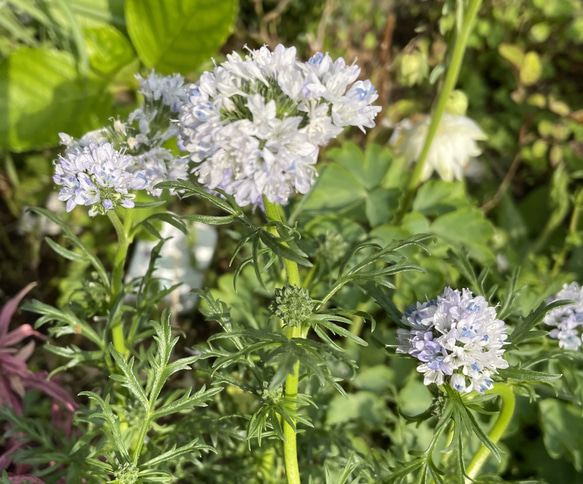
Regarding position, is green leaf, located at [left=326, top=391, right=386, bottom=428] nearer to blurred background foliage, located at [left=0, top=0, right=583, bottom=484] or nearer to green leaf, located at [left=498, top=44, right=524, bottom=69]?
blurred background foliage, located at [left=0, top=0, right=583, bottom=484]

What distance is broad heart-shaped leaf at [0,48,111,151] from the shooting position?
172 centimetres

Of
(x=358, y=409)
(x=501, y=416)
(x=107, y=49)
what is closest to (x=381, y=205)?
(x=358, y=409)

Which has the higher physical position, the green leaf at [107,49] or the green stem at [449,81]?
the green leaf at [107,49]

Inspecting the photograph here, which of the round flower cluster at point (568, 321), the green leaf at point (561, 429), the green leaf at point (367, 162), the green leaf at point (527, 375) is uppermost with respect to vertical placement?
the green leaf at point (367, 162)

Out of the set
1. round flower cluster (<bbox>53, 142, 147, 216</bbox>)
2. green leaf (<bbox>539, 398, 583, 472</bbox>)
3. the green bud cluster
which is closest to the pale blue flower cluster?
round flower cluster (<bbox>53, 142, 147, 216</bbox>)

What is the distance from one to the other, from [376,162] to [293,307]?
33.9 inches

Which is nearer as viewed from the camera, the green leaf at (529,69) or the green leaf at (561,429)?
the green leaf at (561,429)

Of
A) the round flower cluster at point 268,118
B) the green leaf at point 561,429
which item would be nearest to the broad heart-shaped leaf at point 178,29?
the round flower cluster at point 268,118

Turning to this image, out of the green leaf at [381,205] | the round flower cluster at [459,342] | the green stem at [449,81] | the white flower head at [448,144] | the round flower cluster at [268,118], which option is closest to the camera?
the round flower cluster at [268,118]

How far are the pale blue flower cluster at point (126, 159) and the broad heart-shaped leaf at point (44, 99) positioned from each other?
2.87 ft

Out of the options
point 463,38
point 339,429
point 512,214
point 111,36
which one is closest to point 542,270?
point 512,214

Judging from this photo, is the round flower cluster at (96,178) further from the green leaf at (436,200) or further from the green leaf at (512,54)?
the green leaf at (512,54)

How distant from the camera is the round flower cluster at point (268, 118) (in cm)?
67

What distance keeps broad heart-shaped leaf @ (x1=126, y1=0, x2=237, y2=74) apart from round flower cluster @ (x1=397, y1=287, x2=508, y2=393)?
1.36 metres
